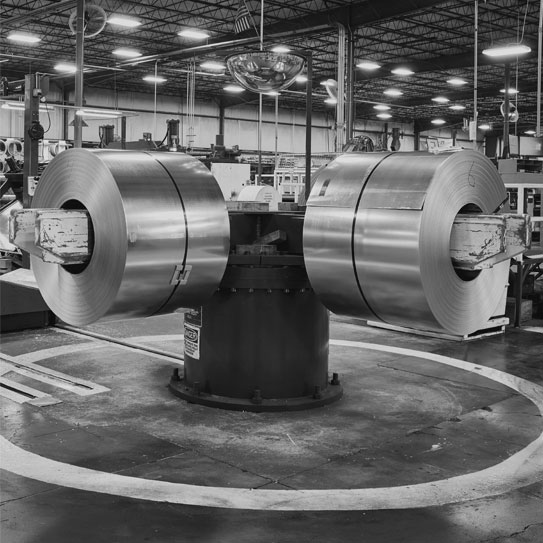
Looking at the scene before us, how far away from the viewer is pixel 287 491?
13.9ft

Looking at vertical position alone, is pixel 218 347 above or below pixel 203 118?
below

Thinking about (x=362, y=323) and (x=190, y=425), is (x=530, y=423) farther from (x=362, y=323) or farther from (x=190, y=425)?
(x=362, y=323)

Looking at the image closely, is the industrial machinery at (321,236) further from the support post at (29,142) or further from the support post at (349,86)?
the support post at (349,86)

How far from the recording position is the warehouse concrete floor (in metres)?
3.79

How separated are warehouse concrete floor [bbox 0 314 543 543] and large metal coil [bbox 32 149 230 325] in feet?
3.41

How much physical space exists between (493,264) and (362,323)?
256 inches

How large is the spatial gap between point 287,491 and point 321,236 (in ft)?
4.82

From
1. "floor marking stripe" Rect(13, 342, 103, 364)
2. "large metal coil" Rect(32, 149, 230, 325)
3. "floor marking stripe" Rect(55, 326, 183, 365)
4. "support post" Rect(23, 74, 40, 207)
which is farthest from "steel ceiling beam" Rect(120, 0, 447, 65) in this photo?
"large metal coil" Rect(32, 149, 230, 325)

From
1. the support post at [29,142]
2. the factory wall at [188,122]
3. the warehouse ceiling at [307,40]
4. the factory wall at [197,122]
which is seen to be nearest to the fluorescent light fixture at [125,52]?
the warehouse ceiling at [307,40]

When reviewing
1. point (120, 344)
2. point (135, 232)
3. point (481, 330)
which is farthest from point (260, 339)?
point (481, 330)

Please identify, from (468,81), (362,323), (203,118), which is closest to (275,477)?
(362,323)

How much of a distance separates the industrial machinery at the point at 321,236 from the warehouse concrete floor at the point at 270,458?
101 centimetres

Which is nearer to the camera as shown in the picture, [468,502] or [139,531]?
[139,531]

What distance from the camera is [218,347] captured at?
587 centimetres
